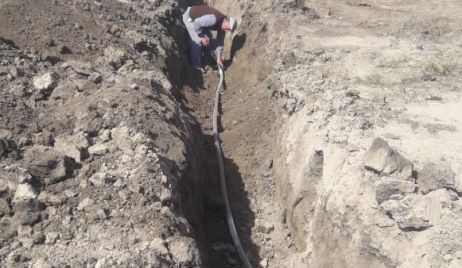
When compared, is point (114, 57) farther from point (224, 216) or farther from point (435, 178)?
point (435, 178)

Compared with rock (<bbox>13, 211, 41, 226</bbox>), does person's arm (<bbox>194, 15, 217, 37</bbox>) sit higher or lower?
higher

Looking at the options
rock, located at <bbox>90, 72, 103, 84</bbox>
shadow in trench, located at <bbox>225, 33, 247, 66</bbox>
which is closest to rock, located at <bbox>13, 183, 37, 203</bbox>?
rock, located at <bbox>90, 72, 103, 84</bbox>

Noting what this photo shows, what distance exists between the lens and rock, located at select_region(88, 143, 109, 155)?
197 inches

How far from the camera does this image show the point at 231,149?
7734 mm

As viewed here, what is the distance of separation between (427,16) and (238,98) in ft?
13.3

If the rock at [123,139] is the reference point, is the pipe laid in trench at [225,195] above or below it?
below

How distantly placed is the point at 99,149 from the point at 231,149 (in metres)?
3.04

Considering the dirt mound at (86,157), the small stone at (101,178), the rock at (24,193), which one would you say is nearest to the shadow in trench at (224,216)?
the dirt mound at (86,157)

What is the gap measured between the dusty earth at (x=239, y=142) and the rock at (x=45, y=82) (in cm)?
3

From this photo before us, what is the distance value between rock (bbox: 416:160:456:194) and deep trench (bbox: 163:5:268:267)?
213 centimetres

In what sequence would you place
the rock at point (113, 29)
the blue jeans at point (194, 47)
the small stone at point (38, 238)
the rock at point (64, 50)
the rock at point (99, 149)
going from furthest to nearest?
the blue jeans at point (194, 47), the rock at point (113, 29), the rock at point (64, 50), the rock at point (99, 149), the small stone at point (38, 238)

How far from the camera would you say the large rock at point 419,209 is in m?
4.41

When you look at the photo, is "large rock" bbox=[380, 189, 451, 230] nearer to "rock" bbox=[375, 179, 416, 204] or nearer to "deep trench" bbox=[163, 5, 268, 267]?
"rock" bbox=[375, 179, 416, 204]

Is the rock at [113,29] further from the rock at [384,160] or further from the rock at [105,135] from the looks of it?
the rock at [384,160]
